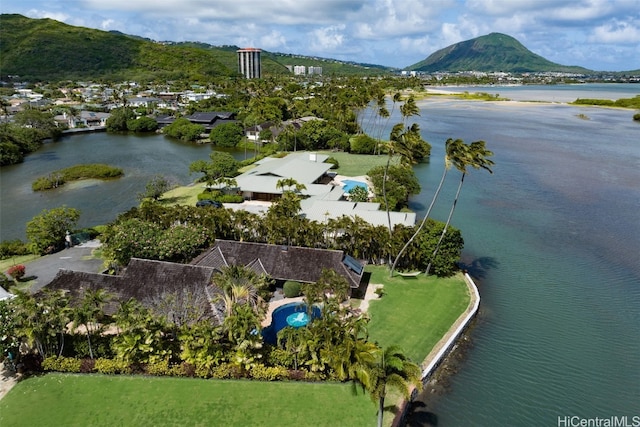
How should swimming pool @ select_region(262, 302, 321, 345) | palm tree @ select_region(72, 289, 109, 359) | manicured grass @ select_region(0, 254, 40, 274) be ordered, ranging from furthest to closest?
1. manicured grass @ select_region(0, 254, 40, 274)
2. swimming pool @ select_region(262, 302, 321, 345)
3. palm tree @ select_region(72, 289, 109, 359)

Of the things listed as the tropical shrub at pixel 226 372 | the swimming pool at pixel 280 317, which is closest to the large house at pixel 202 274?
the swimming pool at pixel 280 317

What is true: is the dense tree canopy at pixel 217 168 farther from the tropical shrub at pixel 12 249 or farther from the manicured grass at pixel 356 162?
the tropical shrub at pixel 12 249

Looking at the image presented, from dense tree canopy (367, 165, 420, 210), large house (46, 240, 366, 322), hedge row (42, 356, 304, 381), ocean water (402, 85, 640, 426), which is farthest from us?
dense tree canopy (367, 165, 420, 210)

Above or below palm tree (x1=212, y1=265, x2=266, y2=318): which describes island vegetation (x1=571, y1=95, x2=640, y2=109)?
above

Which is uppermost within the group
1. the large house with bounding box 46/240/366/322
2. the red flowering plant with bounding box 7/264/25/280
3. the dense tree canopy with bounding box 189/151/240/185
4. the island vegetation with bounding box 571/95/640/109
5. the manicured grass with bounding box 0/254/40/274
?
the island vegetation with bounding box 571/95/640/109

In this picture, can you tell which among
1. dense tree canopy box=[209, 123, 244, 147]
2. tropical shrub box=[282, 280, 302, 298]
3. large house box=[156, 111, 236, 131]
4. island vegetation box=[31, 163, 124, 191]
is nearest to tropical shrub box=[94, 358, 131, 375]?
tropical shrub box=[282, 280, 302, 298]

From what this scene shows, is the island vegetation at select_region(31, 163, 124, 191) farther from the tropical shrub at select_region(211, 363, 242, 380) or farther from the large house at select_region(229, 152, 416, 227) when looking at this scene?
the tropical shrub at select_region(211, 363, 242, 380)

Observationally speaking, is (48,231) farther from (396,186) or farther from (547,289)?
(547,289)
